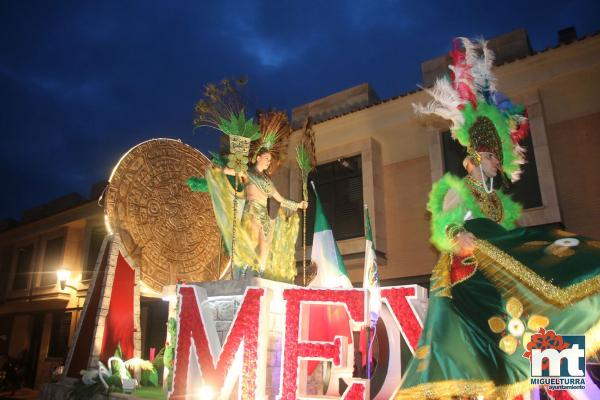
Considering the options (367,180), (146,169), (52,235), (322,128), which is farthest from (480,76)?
(52,235)

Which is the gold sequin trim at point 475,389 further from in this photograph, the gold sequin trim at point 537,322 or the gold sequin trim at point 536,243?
the gold sequin trim at point 536,243

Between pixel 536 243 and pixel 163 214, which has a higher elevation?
pixel 163 214

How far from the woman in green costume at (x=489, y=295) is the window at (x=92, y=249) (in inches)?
654

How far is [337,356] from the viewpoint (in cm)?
486

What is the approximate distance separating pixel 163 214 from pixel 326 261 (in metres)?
3.11

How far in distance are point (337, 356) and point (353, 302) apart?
24.1 inches

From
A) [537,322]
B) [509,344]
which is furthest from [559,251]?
[509,344]

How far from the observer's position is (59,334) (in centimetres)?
1902

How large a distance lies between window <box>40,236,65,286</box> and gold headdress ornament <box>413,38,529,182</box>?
59.9ft

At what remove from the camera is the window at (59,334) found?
1848cm

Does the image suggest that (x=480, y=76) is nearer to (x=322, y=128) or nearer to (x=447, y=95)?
(x=447, y=95)

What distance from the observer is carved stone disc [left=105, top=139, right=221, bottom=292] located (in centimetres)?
743

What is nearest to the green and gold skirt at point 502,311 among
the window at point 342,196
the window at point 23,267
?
the window at point 342,196

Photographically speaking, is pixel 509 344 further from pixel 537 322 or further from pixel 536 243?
pixel 536 243
